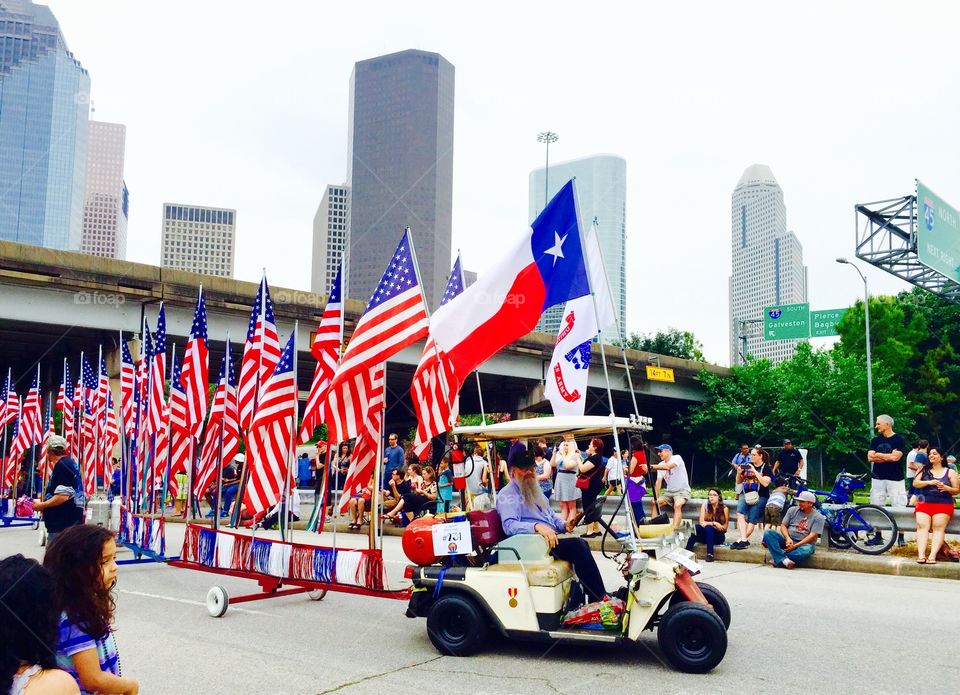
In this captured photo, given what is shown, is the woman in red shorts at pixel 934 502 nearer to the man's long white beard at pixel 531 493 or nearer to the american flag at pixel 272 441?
the man's long white beard at pixel 531 493

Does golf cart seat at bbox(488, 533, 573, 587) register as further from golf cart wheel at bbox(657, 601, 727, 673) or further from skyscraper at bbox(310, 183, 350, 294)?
skyscraper at bbox(310, 183, 350, 294)

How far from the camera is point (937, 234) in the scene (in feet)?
96.6

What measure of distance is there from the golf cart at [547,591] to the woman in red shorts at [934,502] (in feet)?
20.5

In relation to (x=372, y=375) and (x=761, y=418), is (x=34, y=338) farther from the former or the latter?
(x=761, y=418)

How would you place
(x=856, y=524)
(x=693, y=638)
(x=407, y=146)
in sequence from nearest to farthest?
(x=693, y=638) < (x=856, y=524) < (x=407, y=146)

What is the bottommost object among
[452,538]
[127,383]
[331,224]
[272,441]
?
[452,538]

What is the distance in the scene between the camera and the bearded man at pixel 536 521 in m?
7.50

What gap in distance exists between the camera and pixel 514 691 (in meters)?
6.33

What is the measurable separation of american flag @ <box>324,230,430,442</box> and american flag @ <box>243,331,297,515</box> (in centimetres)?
88

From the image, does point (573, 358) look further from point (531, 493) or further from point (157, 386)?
point (157, 386)

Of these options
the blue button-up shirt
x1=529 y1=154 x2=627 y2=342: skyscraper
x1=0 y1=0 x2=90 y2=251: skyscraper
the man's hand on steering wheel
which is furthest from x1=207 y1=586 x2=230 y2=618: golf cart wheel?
x1=0 y1=0 x2=90 y2=251: skyscraper

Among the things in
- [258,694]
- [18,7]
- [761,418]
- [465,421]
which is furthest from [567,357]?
[18,7]

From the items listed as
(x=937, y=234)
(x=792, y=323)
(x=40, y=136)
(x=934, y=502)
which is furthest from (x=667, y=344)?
(x=40, y=136)

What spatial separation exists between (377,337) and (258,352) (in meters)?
2.66
